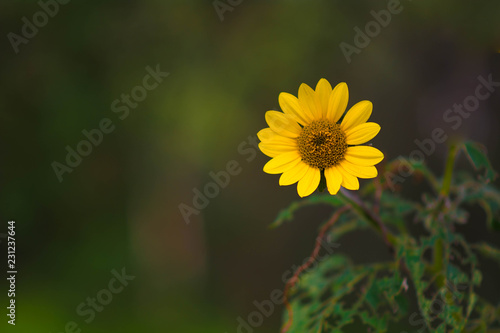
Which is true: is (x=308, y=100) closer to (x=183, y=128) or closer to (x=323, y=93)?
(x=323, y=93)

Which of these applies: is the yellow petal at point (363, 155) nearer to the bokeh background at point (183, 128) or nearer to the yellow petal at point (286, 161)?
the yellow petal at point (286, 161)

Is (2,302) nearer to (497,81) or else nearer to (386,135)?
(386,135)

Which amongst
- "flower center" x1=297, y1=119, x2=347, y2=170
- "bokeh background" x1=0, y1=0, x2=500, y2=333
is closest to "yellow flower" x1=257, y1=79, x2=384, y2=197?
"flower center" x1=297, y1=119, x2=347, y2=170

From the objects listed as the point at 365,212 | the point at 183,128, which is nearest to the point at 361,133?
the point at 365,212


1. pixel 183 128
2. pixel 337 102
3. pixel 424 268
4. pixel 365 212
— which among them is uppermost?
pixel 183 128

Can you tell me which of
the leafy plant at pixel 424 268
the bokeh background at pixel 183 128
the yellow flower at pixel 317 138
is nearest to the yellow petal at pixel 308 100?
the yellow flower at pixel 317 138

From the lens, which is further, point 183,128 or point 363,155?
point 183,128
